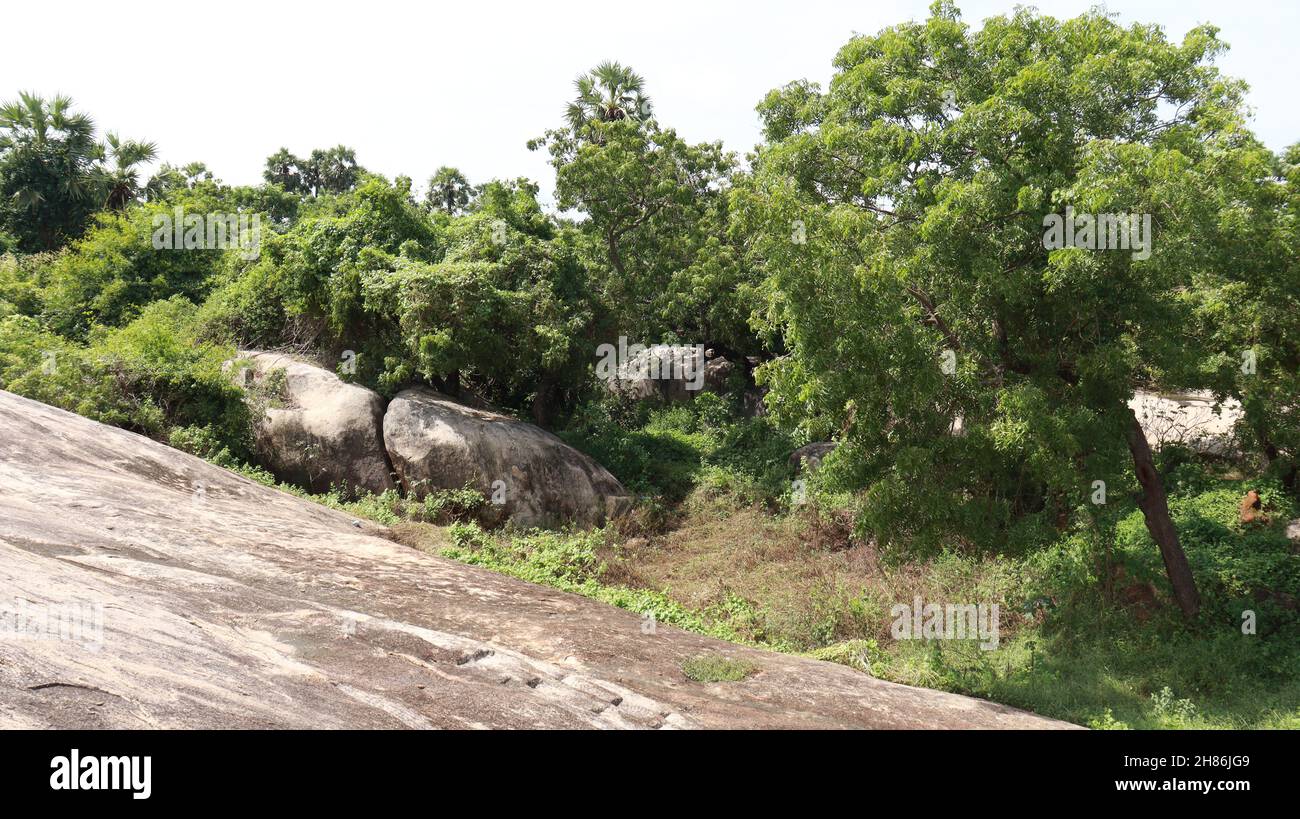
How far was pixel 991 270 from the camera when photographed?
426 inches

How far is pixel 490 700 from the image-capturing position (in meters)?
6.81

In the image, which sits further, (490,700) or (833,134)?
(833,134)

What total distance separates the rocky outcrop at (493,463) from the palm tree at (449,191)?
1129 inches

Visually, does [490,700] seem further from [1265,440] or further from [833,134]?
[1265,440]

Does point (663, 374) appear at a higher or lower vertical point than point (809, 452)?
higher

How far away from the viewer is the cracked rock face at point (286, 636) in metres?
5.56

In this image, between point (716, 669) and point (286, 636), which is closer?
point (286, 636)

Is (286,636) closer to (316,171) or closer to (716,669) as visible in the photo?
(716,669)

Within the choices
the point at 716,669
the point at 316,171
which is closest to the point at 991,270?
the point at 716,669

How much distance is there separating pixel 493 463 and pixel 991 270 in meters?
10.9

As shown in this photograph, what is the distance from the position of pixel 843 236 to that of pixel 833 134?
2198 millimetres

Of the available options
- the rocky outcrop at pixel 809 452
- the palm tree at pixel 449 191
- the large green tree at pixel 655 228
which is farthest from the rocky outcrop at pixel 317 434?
the palm tree at pixel 449 191

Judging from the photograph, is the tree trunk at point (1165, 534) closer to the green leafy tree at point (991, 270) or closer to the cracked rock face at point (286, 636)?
the green leafy tree at point (991, 270)

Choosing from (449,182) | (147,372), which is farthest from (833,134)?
(449,182)
